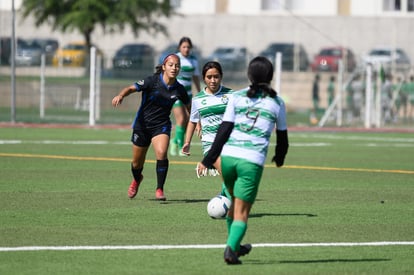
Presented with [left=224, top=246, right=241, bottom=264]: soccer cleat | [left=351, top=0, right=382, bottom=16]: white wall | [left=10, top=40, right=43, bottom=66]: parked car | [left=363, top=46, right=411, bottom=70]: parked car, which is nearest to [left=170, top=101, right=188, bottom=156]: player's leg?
[left=224, top=246, right=241, bottom=264]: soccer cleat

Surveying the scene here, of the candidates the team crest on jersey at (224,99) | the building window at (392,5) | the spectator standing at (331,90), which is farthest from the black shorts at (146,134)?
the building window at (392,5)

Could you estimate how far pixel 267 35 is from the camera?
A: 59.9 meters

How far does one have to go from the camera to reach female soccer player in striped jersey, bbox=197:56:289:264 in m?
9.77

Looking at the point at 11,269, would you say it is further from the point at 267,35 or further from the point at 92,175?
the point at 267,35

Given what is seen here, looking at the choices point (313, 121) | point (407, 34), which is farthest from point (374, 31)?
point (313, 121)

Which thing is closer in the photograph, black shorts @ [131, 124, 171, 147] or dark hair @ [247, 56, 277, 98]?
dark hair @ [247, 56, 277, 98]

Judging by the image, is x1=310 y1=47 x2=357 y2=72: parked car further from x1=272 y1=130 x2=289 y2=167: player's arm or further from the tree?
x1=272 y1=130 x2=289 y2=167: player's arm

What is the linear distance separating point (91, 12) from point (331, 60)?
506 inches

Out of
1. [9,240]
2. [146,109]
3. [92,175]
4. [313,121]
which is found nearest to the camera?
[9,240]

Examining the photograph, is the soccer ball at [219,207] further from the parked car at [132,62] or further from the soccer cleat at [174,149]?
the parked car at [132,62]

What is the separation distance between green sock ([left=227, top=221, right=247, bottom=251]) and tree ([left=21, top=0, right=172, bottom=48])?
43.7 meters

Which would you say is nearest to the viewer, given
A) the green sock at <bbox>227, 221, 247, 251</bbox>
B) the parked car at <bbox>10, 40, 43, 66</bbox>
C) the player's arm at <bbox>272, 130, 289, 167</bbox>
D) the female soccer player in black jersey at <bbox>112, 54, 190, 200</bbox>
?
the green sock at <bbox>227, 221, 247, 251</bbox>

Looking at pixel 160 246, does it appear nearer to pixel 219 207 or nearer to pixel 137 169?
pixel 219 207

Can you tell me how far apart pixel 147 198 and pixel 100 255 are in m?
4.99
